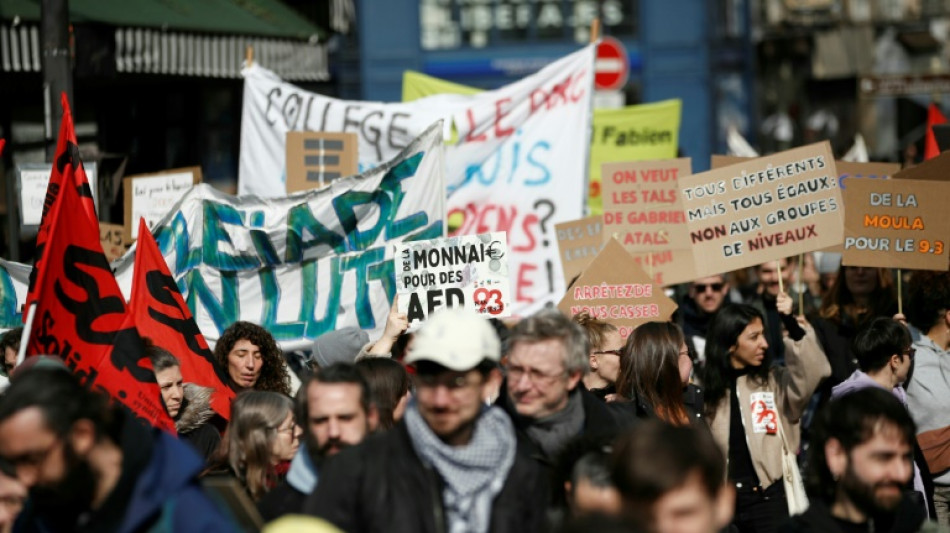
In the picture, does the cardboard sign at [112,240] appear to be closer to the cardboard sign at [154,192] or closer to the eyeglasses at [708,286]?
the cardboard sign at [154,192]

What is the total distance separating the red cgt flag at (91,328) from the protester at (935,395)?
3.61 metres

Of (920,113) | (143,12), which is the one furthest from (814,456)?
(920,113)

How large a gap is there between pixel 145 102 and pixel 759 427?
13.8 metres

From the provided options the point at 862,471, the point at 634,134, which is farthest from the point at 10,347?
the point at 634,134

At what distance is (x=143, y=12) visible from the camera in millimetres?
15250

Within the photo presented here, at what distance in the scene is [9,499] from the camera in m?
4.84

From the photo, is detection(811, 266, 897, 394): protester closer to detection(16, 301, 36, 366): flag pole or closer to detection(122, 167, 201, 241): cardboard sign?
detection(122, 167, 201, 241): cardboard sign

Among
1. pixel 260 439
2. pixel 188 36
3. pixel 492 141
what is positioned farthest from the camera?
pixel 188 36

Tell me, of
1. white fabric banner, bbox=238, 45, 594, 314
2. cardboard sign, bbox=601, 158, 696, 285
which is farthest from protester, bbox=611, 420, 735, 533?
white fabric banner, bbox=238, 45, 594, 314

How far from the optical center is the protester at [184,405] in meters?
6.71

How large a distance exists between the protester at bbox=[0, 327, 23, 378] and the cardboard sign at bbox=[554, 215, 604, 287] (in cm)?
372

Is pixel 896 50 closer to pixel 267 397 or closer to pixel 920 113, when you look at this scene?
pixel 920 113

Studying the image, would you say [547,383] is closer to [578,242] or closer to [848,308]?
[848,308]

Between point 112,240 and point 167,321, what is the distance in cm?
316
